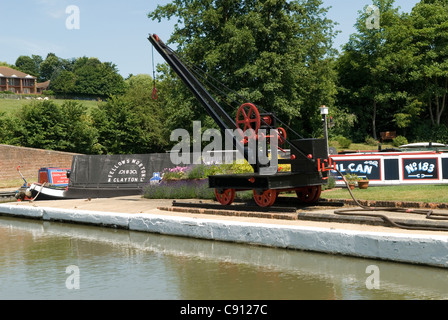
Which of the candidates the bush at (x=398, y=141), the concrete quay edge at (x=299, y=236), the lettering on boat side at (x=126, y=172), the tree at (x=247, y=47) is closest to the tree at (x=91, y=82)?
the bush at (x=398, y=141)

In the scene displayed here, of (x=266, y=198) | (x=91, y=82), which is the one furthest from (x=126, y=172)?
(x=91, y=82)

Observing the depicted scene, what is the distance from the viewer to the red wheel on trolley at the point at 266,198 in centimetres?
1339

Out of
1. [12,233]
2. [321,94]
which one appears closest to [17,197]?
[12,233]

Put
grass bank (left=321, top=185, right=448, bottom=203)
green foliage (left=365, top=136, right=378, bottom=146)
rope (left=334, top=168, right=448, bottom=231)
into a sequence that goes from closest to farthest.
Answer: rope (left=334, top=168, right=448, bottom=231), grass bank (left=321, top=185, right=448, bottom=203), green foliage (left=365, top=136, right=378, bottom=146)

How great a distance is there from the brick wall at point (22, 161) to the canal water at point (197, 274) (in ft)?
86.2

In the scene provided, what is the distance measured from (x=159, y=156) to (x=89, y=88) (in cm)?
10633

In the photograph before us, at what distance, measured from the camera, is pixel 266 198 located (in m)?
13.6

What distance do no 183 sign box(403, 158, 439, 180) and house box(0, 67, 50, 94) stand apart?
14155 centimetres

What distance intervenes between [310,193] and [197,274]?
19.3 ft

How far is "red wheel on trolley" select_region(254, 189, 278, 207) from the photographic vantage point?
13.4 metres

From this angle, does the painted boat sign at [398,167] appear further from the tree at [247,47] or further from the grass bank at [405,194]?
the tree at [247,47]

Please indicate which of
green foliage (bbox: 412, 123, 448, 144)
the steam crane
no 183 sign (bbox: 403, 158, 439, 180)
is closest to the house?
green foliage (bbox: 412, 123, 448, 144)

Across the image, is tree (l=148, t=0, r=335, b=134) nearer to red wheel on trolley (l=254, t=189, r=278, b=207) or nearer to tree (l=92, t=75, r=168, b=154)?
tree (l=92, t=75, r=168, b=154)

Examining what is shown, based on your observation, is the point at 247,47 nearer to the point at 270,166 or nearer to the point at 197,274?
the point at 270,166
